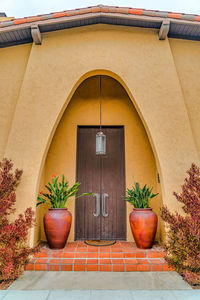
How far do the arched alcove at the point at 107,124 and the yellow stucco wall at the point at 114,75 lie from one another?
1.06 m

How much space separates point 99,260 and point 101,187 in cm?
196

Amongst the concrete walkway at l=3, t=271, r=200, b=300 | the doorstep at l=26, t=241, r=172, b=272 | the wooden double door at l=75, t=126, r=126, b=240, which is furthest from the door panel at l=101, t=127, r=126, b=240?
the concrete walkway at l=3, t=271, r=200, b=300

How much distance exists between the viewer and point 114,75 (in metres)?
4.66

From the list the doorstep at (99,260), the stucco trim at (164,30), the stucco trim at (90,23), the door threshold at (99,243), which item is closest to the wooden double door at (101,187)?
the door threshold at (99,243)

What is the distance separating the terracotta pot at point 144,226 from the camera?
415 cm

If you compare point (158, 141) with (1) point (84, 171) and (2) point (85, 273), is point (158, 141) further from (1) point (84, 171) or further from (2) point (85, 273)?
(2) point (85, 273)

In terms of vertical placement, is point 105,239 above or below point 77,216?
below

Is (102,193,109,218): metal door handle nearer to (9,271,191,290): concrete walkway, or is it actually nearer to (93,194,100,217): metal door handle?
(93,194,100,217): metal door handle

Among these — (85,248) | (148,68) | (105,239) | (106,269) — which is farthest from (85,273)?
(148,68)

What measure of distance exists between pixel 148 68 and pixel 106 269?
4188mm

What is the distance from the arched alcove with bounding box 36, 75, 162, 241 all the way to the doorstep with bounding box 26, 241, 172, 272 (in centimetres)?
98

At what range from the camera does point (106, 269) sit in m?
3.57

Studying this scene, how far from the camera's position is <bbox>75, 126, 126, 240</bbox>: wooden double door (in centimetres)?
520
